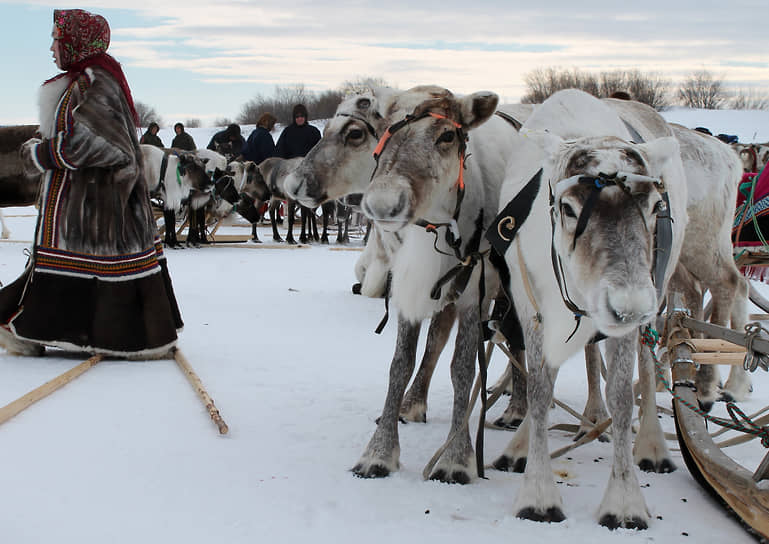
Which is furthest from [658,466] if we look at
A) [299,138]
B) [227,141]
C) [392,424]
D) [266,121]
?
[227,141]

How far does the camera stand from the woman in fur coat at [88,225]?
4727 mm

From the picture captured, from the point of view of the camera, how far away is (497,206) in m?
3.60

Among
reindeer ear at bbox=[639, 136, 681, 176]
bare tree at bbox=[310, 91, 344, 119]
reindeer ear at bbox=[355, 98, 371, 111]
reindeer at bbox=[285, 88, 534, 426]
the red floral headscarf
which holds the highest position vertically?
the red floral headscarf

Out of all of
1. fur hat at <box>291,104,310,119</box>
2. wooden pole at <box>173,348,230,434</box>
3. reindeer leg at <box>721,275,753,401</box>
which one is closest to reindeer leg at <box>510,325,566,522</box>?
wooden pole at <box>173,348,230,434</box>

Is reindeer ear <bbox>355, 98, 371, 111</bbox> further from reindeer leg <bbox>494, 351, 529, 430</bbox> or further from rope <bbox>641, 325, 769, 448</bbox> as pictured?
rope <bbox>641, 325, 769, 448</bbox>

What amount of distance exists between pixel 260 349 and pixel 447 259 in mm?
2658

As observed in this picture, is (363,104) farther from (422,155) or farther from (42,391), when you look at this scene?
(42,391)

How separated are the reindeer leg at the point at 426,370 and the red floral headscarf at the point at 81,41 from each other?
268 centimetres

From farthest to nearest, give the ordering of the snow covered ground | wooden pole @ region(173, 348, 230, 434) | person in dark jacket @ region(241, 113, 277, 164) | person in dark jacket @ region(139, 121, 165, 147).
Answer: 1. person in dark jacket @ region(139, 121, 165, 147)
2. person in dark jacket @ region(241, 113, 277, 164)
3. wooden pole @ region(173, 348, 230, 434)
4. the snow covered ground

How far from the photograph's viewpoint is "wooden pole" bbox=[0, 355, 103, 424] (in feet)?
12.4

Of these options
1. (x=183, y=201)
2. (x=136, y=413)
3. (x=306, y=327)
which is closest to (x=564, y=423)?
(x=136, y=413)

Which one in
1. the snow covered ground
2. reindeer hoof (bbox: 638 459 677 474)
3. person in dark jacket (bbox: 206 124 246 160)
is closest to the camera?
the snow covered ground

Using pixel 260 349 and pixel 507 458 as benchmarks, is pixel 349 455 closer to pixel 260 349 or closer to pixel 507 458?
pixel 507 458

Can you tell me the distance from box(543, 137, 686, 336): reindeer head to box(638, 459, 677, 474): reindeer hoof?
49.1 inches
